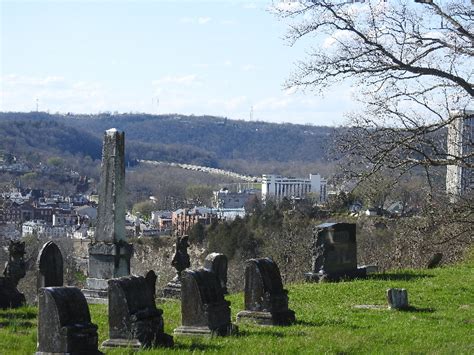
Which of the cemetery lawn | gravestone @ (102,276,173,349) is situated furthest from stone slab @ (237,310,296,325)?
gravestone @ (102,276,173,349)

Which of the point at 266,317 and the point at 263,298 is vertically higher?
the point at 263,298

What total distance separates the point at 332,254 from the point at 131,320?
10890mm

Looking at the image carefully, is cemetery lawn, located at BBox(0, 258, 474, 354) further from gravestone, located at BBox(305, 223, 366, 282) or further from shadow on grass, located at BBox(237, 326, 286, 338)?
gravestone, located at BBox(305, 223, 366, 282)

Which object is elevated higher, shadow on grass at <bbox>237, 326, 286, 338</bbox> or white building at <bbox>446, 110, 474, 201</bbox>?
white building at <bbox>446, 110, 474, 201</bbox>

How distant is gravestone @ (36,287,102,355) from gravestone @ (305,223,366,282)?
11.4 m

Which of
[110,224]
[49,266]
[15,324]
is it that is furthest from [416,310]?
[15,324]

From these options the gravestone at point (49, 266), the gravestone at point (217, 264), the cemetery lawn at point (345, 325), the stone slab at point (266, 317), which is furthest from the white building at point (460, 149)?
the gravestone at point (49, 266)

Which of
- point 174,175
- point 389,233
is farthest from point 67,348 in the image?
point 174,175

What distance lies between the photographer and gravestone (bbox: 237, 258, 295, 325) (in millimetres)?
12898

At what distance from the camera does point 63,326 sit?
30.7 feet

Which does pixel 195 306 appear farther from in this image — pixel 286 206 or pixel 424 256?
pixel 286 206

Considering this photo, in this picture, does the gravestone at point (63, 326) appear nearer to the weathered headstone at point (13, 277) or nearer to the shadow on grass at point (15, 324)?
the shadow on grass at point (15, 324)

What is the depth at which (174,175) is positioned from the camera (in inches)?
7165

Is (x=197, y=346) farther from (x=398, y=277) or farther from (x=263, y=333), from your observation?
(x=398, y=277)
